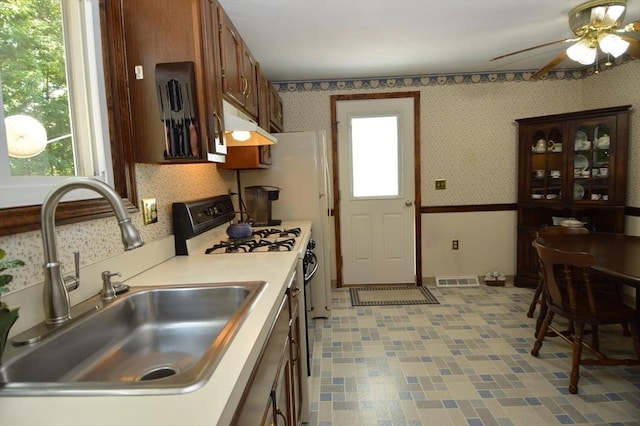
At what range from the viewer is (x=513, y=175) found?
3.83m

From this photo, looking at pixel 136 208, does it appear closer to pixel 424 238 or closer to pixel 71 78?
pixel 71 78

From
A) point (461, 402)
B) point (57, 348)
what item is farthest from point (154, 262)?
point (461, 402)

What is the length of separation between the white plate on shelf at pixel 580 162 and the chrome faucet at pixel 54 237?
3763 mm

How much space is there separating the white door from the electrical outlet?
246 cm

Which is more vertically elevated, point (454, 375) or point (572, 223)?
point (572, 223)

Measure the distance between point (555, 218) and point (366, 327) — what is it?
2.21 meters

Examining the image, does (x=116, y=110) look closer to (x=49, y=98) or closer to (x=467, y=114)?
(x=49, y=98)

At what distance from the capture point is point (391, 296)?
3.65 m

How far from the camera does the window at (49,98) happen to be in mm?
984

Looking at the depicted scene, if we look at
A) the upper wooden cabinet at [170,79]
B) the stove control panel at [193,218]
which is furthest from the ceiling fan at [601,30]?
the stove control panel at [193,218]

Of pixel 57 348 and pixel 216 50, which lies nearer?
pixel 57 348

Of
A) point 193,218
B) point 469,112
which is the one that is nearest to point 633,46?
point 469,112

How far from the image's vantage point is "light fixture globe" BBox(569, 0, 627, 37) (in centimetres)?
212

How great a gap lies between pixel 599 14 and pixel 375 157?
6.93 feet
